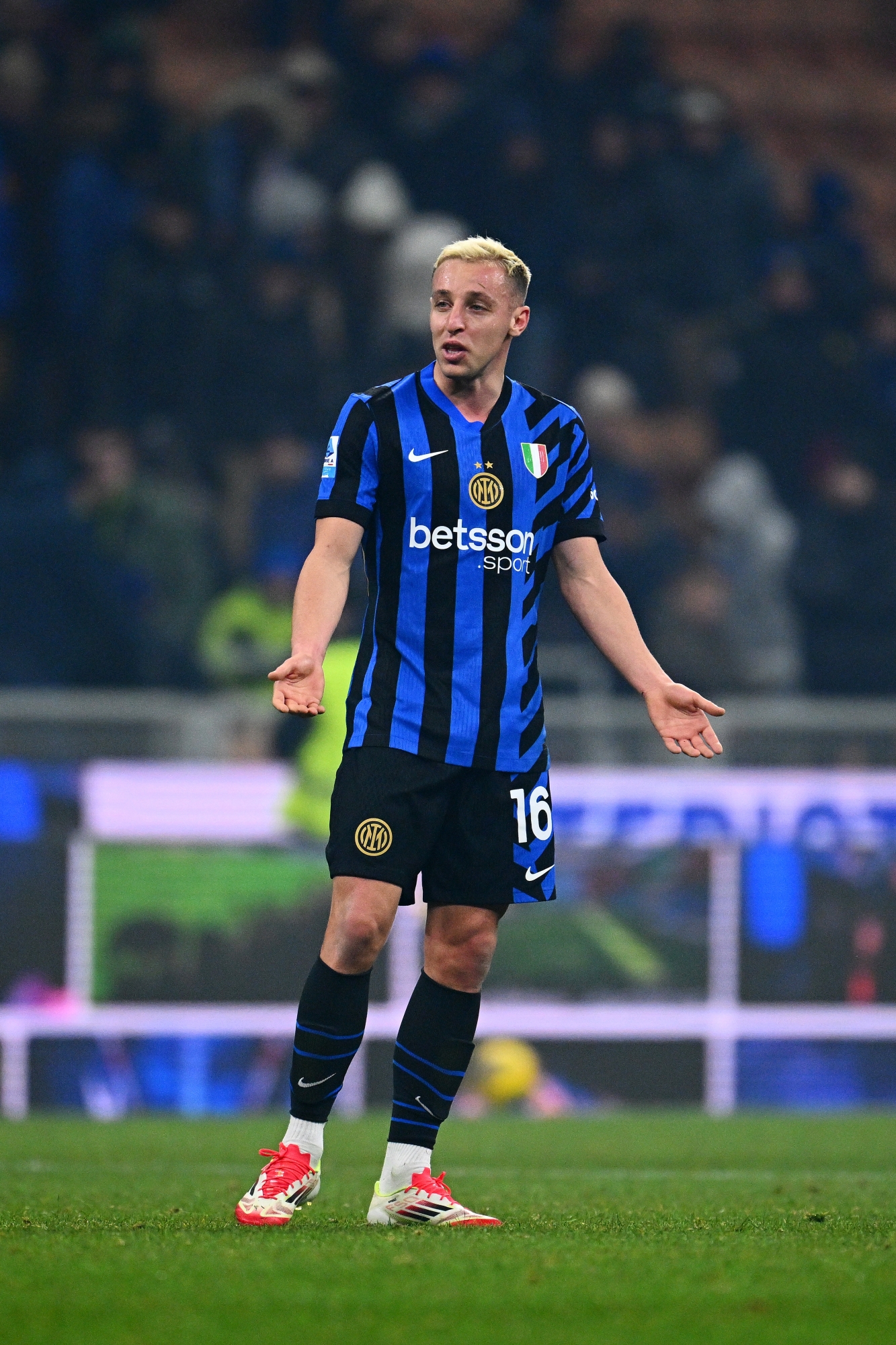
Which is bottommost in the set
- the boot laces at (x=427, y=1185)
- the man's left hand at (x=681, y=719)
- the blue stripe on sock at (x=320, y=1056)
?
the boot laces at (x=427, y=1185)

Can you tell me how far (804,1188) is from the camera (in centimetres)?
465

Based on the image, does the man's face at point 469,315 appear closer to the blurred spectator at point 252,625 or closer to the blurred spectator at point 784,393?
the blurred spectator at point 252,625

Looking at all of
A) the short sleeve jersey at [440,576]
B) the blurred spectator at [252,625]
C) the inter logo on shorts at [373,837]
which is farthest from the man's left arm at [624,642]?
the blurred spectator at [252,625]

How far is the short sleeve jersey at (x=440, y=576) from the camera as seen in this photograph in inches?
138

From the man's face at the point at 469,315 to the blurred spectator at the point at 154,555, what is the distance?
21.0ft

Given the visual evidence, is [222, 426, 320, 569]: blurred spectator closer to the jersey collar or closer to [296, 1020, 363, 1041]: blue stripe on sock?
the jersey collar

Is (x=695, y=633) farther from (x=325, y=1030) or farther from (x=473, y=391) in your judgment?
(x=325, y=1030)

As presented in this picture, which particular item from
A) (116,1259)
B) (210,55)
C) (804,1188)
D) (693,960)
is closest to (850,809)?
(693,960)

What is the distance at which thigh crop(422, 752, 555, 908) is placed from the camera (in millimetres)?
3498

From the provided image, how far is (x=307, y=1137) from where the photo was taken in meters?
3.46

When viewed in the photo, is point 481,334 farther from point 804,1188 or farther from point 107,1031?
point 107,1031

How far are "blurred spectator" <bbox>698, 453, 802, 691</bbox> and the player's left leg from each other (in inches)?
267

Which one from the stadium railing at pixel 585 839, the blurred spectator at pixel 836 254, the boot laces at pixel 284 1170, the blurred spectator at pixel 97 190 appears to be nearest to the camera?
the boot laces at pixel 284 1170

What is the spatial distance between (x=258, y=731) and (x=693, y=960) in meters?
2.08
